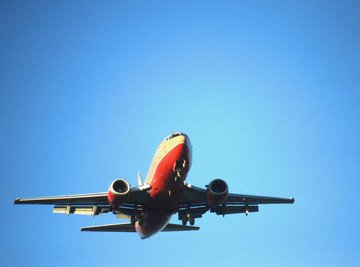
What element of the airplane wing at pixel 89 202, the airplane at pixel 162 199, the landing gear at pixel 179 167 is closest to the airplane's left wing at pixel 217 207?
the airplane at pixel 162 199

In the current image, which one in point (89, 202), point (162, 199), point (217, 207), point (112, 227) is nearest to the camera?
point (162, 199)

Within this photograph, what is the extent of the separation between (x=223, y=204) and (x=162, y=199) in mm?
5940

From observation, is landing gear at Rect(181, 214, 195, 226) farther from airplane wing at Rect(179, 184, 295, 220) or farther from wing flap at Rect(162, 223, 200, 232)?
wing flap at Rect(162, 223, 200, 232)

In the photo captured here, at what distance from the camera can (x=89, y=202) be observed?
3275 cm

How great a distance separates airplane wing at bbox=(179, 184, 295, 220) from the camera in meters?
31.8

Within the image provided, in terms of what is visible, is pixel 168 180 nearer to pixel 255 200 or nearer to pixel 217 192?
pixel 217 192

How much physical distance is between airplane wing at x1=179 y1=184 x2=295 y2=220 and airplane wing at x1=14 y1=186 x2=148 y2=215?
3039 millimetres

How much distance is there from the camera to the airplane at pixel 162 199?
28.8 meters

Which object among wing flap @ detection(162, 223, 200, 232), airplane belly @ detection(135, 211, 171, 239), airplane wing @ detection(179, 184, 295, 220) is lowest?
Answer: airplane belly @ detection(135, 211, 171, 239)

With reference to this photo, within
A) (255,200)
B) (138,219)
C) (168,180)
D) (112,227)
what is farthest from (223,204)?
(112,227)

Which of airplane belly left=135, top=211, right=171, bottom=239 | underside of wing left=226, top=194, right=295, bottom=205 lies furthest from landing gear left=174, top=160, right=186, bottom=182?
underside of wing left=226, top=194, right=295, bottom=205

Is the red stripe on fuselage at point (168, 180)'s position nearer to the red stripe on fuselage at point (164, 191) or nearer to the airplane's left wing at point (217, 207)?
the red stripe on fuselage at point (164, 191)

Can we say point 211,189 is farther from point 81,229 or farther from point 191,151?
point 81,229

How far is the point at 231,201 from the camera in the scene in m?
34.7
